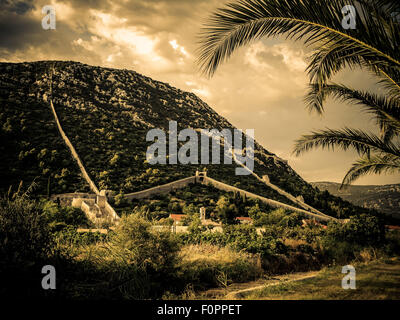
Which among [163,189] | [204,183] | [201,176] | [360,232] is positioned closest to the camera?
[360,232]

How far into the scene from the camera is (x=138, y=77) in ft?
306

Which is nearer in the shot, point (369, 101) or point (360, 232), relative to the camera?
point (369, 101)

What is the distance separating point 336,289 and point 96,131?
55.9 m

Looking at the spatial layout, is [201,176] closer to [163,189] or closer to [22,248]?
[163,189]

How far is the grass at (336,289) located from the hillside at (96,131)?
75.3ft

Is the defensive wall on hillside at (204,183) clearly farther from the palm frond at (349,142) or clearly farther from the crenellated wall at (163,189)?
the palm frond at (349,142)

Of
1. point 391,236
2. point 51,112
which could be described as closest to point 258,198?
point 391,236

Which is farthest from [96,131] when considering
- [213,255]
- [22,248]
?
[22,248]

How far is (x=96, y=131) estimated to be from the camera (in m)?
54.4

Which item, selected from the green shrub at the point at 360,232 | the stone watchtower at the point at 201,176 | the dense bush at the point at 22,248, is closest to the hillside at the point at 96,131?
the stone watchtower at the point at 201,176

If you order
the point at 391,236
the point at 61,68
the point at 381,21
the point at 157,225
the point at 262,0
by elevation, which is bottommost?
the point at 391,236

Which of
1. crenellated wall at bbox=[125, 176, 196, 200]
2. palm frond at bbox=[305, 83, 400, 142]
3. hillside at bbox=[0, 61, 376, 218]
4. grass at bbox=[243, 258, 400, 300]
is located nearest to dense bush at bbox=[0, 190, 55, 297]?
Answer: grass at bbox=[243, 258, 400, 300]
